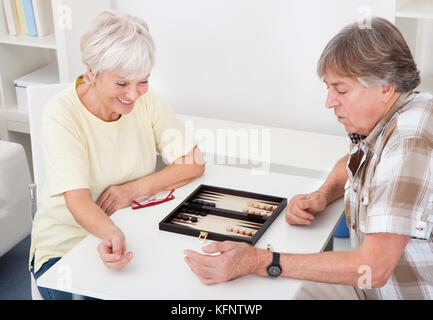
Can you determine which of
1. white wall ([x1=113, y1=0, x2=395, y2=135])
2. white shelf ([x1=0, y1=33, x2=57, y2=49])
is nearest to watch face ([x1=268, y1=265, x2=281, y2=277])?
white wall ([x1=113, y1=0, x2=395, y2=135])

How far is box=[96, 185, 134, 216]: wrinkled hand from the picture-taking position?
83.7 inches

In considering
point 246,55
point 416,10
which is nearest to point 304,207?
point 416,10

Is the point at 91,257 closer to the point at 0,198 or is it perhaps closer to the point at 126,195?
the point at 126,195

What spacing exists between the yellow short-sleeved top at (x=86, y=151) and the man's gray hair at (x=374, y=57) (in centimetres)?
83

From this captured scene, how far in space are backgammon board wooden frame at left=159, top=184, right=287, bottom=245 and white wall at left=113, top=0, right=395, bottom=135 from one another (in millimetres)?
1199

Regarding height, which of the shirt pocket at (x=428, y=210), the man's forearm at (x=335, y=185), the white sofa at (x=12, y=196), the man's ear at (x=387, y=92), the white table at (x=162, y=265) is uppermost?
the man's ear at (x=387, y=92)

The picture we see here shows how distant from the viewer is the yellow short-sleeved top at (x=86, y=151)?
2.05 metres

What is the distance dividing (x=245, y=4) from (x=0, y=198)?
155cm

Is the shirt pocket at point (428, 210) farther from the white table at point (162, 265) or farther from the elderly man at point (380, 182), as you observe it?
the white table at point (162, 265)

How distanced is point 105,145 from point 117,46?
379 millimetres

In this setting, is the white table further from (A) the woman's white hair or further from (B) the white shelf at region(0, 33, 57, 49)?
(B) the white shelf at region(0, 33, 57, 49)

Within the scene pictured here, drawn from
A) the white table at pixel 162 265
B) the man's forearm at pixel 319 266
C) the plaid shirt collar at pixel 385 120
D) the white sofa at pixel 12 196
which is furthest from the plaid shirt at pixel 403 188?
the white sofa at pixel 12 196

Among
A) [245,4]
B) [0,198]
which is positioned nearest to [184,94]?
[245,4]

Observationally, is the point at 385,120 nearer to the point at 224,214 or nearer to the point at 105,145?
the point at 224,214
